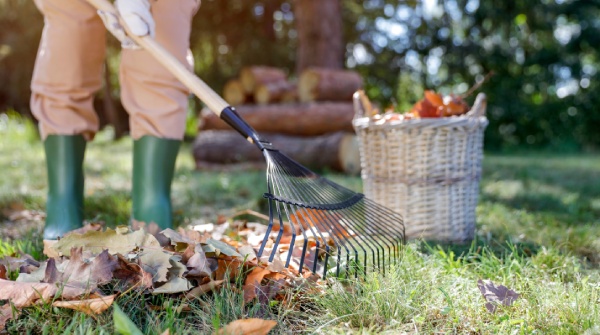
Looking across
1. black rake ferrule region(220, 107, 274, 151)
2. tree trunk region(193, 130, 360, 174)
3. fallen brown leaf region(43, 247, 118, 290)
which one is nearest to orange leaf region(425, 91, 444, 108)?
black rake ferrule region(220, 107, 274, 151)

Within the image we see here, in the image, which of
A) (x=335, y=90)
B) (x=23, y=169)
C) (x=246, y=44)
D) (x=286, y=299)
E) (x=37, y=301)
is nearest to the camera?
(x=37, y=301)

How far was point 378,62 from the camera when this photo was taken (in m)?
9.33

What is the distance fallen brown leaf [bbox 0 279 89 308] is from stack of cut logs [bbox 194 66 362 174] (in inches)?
129

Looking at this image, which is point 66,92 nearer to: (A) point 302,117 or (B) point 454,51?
(A) point 302,117

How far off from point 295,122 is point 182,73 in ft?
10.7

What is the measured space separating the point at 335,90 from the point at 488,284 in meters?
3.79

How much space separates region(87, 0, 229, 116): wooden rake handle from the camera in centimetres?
167

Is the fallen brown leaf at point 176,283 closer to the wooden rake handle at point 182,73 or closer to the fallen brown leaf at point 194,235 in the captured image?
the fallen brown leaf at point 194,235

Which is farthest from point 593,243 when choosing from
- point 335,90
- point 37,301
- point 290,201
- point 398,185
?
point 335,90

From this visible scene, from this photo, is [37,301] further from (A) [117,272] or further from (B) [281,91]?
(B) [281,91]

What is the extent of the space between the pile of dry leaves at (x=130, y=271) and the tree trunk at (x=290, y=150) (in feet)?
9.10

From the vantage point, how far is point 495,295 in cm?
124

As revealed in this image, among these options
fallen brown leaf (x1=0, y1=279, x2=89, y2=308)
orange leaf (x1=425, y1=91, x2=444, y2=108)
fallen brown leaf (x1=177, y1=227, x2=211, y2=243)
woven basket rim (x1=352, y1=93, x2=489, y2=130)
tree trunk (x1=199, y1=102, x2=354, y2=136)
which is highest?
orange leaf (x1=425, y1=91, x2=444, y2=108)

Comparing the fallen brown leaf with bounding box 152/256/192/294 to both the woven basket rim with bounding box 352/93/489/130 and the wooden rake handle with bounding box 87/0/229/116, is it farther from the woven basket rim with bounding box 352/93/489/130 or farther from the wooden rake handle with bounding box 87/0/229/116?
the woven basket rim with bounding box 352/93/489/130
